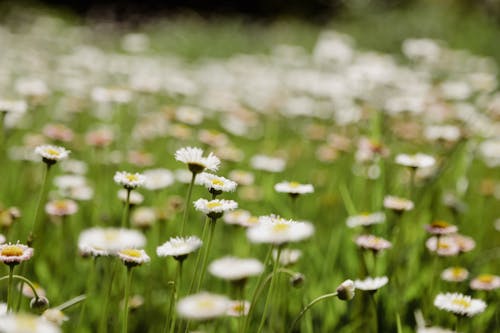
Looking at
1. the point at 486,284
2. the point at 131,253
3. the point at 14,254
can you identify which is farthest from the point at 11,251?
the point at 486,284

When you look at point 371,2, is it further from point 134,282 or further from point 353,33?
point 134,282

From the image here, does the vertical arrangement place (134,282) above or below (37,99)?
below

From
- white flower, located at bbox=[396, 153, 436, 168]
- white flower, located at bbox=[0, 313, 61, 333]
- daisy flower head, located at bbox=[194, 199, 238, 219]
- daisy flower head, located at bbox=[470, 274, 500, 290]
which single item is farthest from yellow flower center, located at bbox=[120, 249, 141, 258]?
daisy flower head, located at bbox=[470, 274, 500, 290]

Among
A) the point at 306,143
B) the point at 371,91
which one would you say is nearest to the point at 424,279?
the point at 371,91

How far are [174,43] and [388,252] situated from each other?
5381 millimetres

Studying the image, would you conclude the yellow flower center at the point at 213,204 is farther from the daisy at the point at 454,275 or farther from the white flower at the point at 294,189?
the daisy at the point at 454,275

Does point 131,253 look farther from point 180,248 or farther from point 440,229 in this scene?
point 440,229

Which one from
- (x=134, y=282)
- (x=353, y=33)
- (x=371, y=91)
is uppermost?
(x=353, y=33)

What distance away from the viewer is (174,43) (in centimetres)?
650

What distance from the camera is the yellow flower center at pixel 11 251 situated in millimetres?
864

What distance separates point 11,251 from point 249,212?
104cm

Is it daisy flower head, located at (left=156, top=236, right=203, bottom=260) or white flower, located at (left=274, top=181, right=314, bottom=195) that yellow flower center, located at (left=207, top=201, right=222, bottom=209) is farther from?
white flower, located at (left=274, top=181, right=314, bottom=195)

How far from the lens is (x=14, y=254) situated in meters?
0.87

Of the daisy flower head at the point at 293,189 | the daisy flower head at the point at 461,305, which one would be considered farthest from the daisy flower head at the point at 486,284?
the daisy flower head at the point at 293,189
